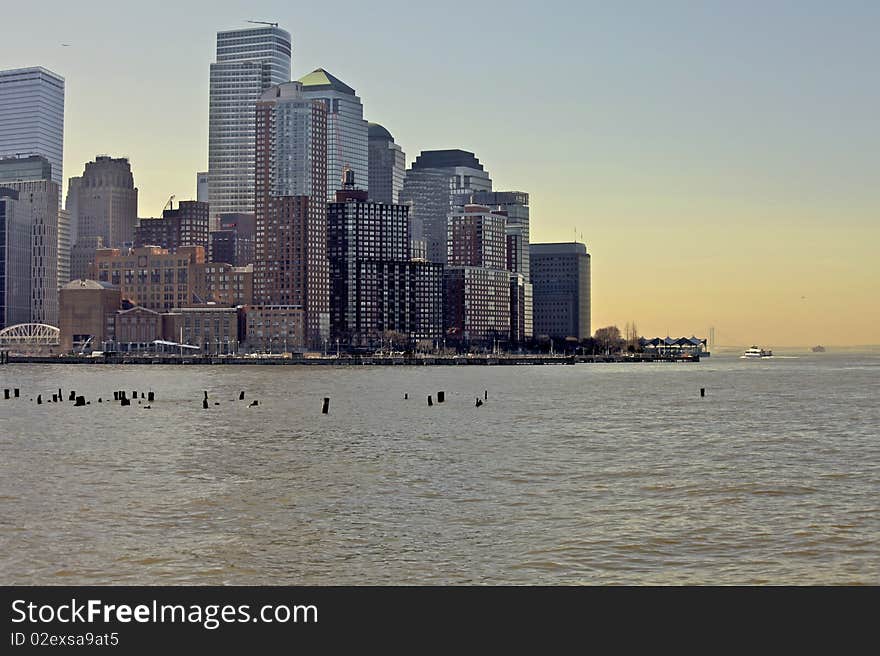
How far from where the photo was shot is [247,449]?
66.3 meters

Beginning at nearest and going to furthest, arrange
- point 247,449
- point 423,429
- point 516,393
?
point 247,449 → point 423,429 → point 516,393

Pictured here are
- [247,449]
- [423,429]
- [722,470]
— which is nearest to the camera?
[722,470]

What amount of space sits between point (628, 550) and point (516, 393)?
398 ft

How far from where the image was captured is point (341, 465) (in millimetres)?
56500

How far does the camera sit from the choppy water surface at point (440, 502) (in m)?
30.4

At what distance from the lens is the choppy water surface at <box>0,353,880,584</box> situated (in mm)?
30406

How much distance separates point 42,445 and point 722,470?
42.9m

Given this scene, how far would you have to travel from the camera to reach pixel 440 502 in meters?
42.7
